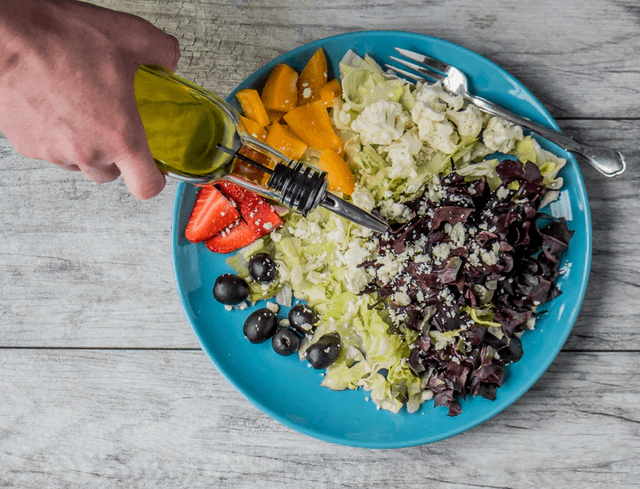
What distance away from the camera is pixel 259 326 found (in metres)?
1.25

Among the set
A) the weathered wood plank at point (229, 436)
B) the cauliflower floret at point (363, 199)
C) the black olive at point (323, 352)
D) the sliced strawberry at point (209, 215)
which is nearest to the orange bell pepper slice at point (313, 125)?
the cauliflower floret at point (363, 199)

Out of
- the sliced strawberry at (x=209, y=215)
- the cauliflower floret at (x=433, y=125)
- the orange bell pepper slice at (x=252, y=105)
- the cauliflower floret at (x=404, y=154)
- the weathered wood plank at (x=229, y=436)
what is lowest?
the weathered wood plank at (x=229, y=436)

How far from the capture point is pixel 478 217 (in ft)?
4.02

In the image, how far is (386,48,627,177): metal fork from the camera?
1.21 m

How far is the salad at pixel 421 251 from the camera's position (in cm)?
120

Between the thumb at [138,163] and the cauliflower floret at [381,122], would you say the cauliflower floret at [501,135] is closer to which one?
the cauliflower floret at [381,122]

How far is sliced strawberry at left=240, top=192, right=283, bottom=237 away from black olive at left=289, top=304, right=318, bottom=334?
0.70 ft

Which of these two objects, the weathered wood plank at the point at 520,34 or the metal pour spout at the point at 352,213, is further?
the weathered wood plank at the point at 520,34

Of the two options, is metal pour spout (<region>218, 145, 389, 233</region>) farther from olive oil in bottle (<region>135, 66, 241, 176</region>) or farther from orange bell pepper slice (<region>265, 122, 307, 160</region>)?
orange bell pepper slice (<region>265, 122, 307, 160</region>)

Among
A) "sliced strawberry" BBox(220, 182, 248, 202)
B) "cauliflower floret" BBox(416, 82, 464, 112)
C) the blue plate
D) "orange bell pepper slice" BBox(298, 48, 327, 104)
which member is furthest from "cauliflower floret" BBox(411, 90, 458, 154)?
"sliced strawberry" BBox(220, 182, 248, 202)

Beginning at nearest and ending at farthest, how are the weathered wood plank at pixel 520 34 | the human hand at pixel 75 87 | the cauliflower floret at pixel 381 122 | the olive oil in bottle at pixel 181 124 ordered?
the human hand at pixel 75 87
the olive oil in bottle at pixel 181 124
the cauliflower floret at pixel 381 122
the weathered wood plank at pixel 520 34

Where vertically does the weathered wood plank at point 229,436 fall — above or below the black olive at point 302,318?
below

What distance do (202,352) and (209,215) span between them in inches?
16.5

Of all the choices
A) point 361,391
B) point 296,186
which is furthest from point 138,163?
point 361,391
